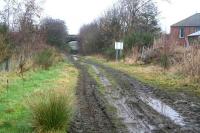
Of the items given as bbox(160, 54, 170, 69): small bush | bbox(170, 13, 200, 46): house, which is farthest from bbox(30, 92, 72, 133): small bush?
bbox(170, 13, 200, 46): house

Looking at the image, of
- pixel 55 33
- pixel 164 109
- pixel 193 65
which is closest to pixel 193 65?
pixel 193 65

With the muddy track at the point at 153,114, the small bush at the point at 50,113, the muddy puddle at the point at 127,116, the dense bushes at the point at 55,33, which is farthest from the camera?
the dense bushes at the point at 55,33

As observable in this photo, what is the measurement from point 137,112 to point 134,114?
0.40m

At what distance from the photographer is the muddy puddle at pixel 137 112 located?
33.1 ft

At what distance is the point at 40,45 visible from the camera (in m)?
33.8

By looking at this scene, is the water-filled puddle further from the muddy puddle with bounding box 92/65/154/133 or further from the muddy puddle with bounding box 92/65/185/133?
the muddy puddle with bounding box 92/65/154/133

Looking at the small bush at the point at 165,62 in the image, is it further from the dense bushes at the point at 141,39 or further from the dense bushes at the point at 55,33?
the dense bushes at the point at 55,33

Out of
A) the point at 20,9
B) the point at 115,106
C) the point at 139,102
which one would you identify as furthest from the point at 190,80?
the point at 20,9

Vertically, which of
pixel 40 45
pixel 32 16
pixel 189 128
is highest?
pixel 32 16

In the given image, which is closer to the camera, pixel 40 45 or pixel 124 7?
pixel 40 45

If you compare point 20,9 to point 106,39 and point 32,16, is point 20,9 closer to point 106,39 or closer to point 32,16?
point 32,16

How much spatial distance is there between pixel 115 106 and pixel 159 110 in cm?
142

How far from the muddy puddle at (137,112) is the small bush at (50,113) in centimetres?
155

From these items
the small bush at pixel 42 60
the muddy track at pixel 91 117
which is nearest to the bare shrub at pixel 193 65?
the muddy track at pixel 91 117
